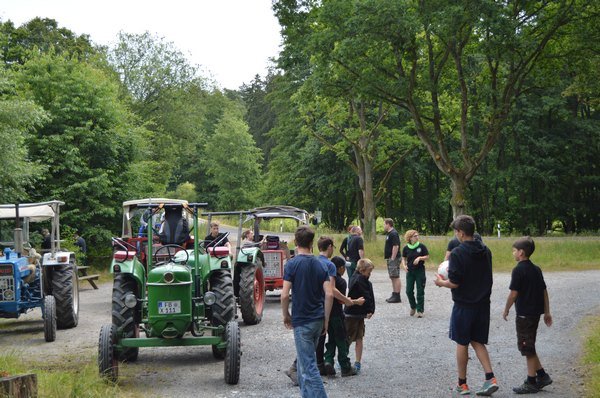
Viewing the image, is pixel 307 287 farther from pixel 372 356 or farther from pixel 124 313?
pixel 372 356

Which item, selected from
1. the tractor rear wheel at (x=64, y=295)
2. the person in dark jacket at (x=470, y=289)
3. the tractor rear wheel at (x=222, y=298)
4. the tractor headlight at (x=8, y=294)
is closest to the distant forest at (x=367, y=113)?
the tractor rear wheel at (x=64, y=295)

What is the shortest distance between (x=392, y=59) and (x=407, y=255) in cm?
1402

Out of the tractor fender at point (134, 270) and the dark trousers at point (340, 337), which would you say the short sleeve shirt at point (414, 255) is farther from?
the tractor fender at point (134, 270)

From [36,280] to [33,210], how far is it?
2169mm

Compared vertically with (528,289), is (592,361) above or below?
below

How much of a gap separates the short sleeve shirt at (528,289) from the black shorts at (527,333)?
2.4 inches

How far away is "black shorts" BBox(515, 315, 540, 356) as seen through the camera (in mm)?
8398

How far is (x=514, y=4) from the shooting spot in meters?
24.4

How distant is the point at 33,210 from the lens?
15633 mm

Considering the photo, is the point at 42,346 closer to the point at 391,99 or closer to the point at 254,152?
the point at 391,99

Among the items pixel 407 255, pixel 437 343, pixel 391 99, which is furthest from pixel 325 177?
pixel 437 343

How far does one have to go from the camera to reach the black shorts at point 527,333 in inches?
331

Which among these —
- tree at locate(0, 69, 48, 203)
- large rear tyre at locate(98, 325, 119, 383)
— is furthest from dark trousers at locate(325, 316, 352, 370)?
tree at locate(0, 69, 48, 203)

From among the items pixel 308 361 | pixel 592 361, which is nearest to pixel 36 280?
pixel 308 361
